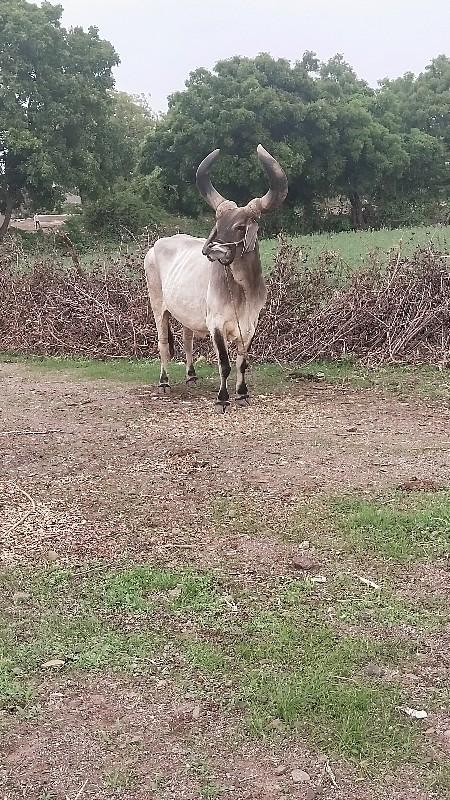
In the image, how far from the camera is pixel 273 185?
7.09 meters

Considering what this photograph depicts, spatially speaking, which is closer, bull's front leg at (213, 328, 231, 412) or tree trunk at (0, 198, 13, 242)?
bull's front leg at (213, 328, 231, 412)

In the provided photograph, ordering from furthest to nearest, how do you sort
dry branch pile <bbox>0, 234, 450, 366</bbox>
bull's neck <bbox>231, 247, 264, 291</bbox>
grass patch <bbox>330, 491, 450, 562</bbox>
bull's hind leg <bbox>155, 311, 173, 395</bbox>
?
1. dry branch pile <bbox>0, 234, 450, 366</bbox>
2. bull's hind leg <bbox>155, 311, 173, 395</bbox>
3. bull's neck <bbox>231, 247, 264, 291</bbox>
4. grass patch <bbox>330, 491, 450, 562</bbox>

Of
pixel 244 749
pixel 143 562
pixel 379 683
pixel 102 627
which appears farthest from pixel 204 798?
pixel 143 562

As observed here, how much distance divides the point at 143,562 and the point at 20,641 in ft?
2.99

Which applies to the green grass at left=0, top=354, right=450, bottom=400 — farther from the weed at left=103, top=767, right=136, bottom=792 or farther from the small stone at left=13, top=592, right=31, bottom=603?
the weed at left=103, top=767, right=136, bottom=792

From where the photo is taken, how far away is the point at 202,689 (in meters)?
3.21

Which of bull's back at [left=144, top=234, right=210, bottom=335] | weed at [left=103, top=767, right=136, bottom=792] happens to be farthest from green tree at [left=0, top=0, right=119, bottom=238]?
weed at [left=103, top=767, right=136, bottom=792]

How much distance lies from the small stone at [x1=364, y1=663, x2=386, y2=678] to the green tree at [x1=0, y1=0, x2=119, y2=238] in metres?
29.1

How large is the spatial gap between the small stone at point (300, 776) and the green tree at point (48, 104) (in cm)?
2956

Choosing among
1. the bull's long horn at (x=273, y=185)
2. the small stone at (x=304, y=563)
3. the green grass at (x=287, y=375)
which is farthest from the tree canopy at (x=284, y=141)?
the small stone at (x=304, y=563)

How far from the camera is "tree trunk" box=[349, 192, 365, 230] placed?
42344 millimetres

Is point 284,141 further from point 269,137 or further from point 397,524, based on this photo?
point 397,524

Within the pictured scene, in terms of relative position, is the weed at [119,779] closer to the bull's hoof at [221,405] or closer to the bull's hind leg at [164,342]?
the bull's hoof at [221,405]

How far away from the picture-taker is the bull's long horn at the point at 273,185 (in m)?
7.03
